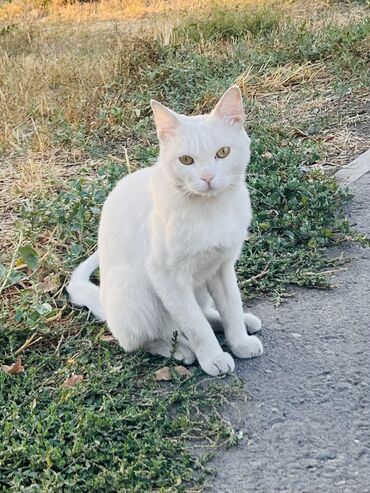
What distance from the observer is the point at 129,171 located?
4.63m

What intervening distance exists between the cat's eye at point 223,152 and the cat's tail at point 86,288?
1.01 metres

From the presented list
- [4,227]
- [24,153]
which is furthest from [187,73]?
[4,227]

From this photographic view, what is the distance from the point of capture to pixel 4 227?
14.4 ft

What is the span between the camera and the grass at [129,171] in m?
2.56

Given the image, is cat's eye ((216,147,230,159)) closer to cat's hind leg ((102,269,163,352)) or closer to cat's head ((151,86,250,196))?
cat's head ((151,86,250,196))

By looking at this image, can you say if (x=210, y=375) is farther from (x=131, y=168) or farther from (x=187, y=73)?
(x=187, y=73)

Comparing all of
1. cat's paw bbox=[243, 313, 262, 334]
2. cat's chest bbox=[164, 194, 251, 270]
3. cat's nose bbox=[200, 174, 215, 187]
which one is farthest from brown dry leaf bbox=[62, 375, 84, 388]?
cat's nose bbox=[200, 174, 215, 187]

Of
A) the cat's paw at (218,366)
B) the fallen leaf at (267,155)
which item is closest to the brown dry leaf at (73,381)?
the cat's paw at (218,366)

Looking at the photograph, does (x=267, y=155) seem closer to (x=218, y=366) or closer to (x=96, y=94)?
(x=96, y=94)

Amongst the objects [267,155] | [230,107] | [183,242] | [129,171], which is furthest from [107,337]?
[267,155]

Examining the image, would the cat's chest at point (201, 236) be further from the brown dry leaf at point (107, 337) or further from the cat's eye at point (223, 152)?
the brown dry leaf at point (107, 337)

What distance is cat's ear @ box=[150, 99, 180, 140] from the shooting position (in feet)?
9.05

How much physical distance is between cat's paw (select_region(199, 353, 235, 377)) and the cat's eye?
0.78 m

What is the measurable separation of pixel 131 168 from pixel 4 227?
91cm
